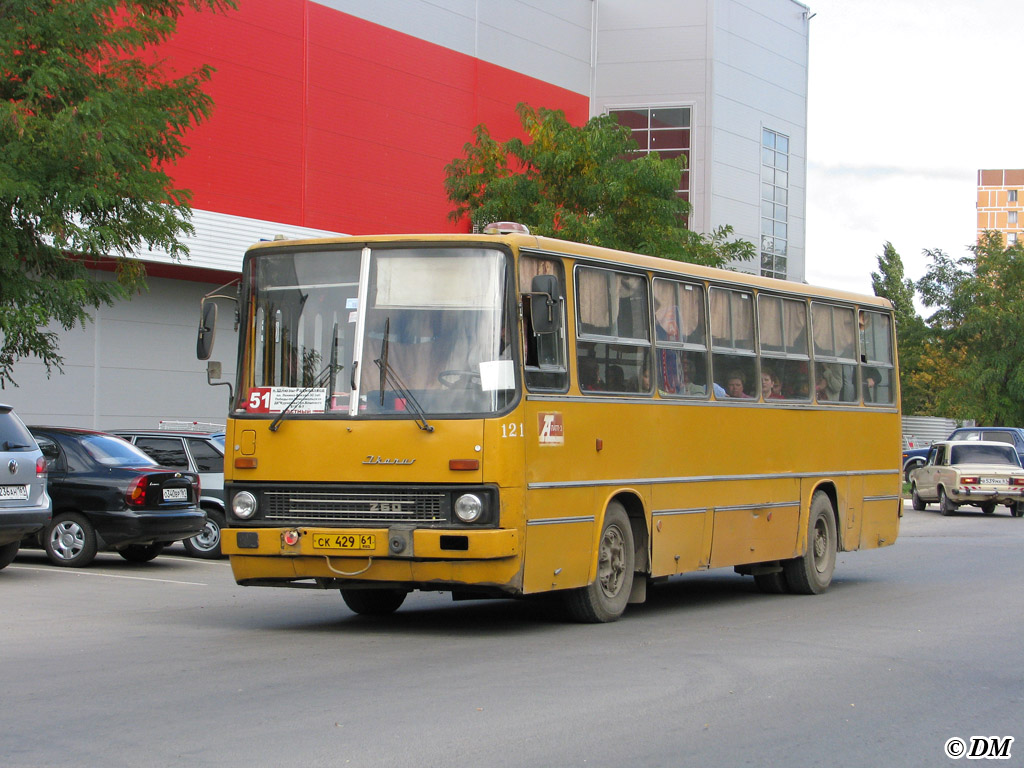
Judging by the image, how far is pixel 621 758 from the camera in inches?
258

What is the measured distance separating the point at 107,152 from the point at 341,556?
330 inches

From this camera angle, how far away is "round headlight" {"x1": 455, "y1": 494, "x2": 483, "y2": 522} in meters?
10.4

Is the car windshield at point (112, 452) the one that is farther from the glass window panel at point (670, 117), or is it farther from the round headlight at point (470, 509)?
the glass window panel at point (670, 117)

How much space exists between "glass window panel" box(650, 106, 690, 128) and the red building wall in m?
9.23

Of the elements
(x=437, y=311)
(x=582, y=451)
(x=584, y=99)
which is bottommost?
(x=582, y=451)

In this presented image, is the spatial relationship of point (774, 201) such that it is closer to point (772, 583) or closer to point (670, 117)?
point (670, 117)

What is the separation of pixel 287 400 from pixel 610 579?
318 centimetres

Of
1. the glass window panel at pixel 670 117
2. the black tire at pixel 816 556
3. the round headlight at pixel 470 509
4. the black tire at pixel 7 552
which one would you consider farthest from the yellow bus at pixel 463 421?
the glass window panel at pixel 670 117

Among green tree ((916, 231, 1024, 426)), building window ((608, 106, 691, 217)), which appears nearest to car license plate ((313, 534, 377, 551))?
building window ((608, 106, 691, 217))

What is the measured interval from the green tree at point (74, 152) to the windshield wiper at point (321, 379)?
7083 millimetres

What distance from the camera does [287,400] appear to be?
11023mm

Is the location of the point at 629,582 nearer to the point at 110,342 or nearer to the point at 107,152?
the point at 107,152

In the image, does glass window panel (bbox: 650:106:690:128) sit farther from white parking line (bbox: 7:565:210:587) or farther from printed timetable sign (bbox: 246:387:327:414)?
printed timetable sign (bbox: 246:387:327:414)

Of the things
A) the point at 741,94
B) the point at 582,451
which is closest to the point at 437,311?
the point at 582,451
